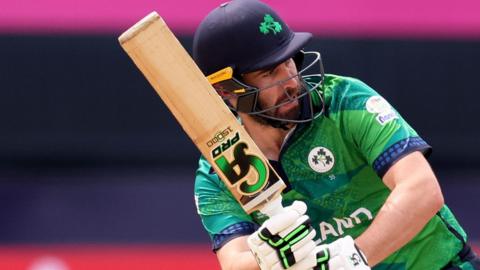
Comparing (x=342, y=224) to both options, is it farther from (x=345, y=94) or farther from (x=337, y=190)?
(x=345, y=94)

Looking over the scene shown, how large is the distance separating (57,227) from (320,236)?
299cm

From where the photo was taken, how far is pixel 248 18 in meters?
2.75

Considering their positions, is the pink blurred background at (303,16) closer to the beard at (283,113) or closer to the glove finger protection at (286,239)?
the beard at (283,113)

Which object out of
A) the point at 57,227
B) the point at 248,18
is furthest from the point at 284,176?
the point at 57,227

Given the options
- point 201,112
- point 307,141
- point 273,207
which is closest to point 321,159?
point 307,141

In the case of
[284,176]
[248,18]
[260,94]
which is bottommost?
[284,176]

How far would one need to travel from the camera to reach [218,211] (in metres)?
2.85

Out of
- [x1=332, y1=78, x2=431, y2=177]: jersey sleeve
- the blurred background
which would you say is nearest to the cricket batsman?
[x1=332, y1=78, x2=431, y2=177]: jersey sleeve

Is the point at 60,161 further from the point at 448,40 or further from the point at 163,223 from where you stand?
the point at 448,40

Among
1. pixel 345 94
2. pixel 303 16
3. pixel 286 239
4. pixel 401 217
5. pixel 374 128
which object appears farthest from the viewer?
pixel 303 16

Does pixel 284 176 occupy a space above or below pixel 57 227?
above

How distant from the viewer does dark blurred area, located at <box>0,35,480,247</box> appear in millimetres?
5598

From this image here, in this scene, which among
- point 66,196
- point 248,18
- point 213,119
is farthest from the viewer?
point 66,196

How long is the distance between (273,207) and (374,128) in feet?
1.45
